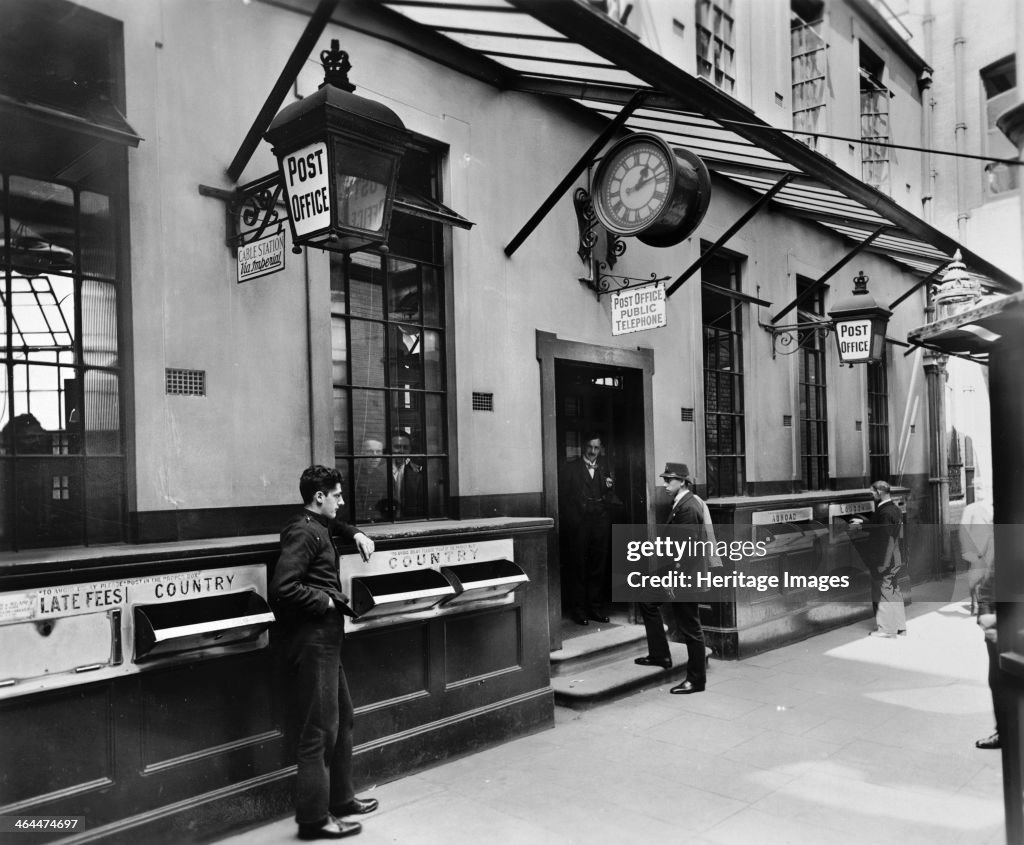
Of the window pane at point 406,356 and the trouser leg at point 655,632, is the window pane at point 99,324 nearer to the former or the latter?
the window pane at point 406,356

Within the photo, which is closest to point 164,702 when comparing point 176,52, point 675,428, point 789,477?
point 176,52

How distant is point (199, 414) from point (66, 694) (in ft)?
5.77

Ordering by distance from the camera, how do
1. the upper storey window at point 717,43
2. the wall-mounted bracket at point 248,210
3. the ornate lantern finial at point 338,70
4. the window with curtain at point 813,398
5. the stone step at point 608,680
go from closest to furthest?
the ornate lantern finial at point 338,70 < the wall-mounted bracket at point 248,210 < the stone step at point 608,680 < the upper storey window at point 717,43 < the window with curtain at point 813,398

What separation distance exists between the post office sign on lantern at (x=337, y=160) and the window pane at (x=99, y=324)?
1223 mm

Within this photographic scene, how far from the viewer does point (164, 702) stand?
4.24 metres

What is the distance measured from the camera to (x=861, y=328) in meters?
10.6

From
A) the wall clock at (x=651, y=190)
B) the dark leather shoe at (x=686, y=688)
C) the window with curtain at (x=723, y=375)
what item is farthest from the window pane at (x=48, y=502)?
the window with curtain at (x=723, y=375)

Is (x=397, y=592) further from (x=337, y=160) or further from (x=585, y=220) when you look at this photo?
(x=585, y=220)

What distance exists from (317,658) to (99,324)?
2.36 meters

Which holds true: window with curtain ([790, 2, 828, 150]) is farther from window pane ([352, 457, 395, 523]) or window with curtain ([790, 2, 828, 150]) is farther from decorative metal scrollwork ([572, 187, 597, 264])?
window pane ([352, 457, 395, 523])

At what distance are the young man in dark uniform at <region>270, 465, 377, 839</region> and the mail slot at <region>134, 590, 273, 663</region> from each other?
15 centimetres

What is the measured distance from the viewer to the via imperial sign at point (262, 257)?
15.7ft

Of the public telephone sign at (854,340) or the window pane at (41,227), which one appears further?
the public telephone sign at (854,340)

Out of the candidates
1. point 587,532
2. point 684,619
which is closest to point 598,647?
point 684,619
